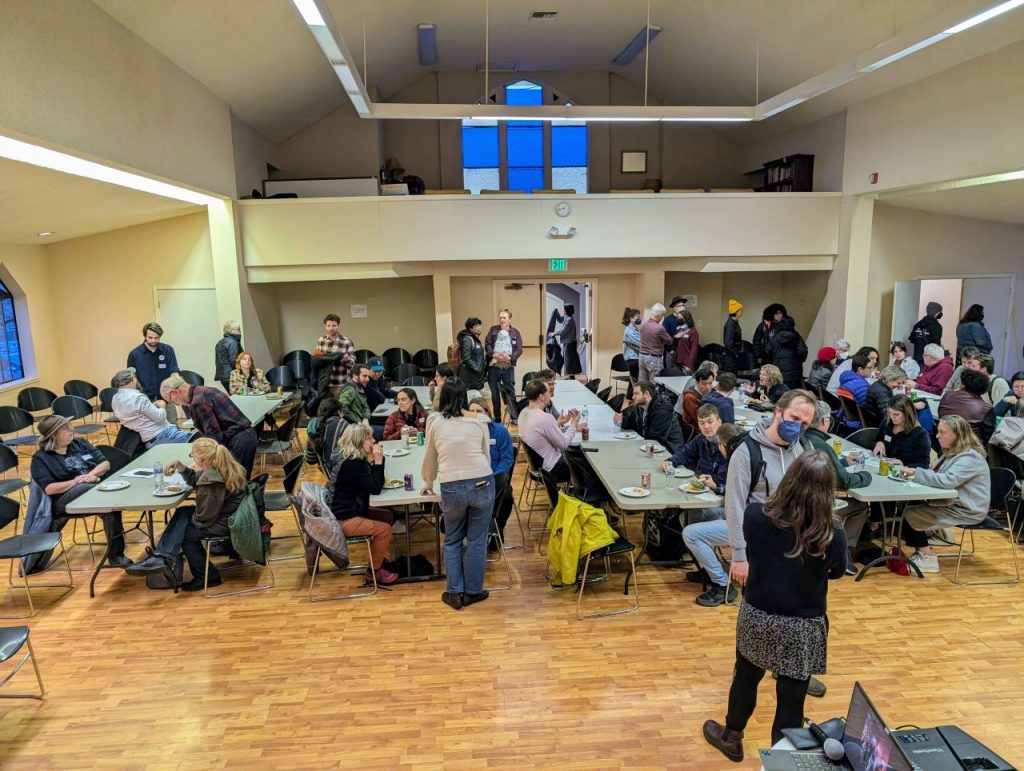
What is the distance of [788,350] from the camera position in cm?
1077

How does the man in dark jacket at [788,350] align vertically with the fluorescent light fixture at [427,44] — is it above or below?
below

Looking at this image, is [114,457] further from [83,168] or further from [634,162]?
[634,162]

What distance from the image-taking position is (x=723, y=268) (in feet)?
37.2

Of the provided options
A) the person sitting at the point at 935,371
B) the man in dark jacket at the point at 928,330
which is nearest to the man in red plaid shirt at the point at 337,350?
the person sitting at the point at 935,371

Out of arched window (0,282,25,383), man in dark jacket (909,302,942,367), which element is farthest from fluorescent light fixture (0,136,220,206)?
man in dark jacket (909,302,942,367)

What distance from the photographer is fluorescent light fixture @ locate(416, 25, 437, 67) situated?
10248mm

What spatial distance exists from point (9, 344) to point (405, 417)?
23.3ft

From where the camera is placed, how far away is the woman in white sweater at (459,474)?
479 cm

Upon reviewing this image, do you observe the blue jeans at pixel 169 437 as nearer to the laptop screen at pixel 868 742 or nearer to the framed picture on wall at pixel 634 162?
the laptop screen at pixel 868 742

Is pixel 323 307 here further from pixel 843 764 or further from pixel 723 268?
pixel 843 764

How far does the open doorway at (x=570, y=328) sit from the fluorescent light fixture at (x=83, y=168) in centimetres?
640

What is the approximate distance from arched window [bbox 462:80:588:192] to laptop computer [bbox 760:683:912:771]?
39.4 ft

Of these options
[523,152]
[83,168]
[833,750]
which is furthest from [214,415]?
[523,152]

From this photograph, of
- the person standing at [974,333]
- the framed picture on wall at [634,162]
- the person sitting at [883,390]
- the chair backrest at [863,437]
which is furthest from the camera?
the framed picture on wall at [634,162]
